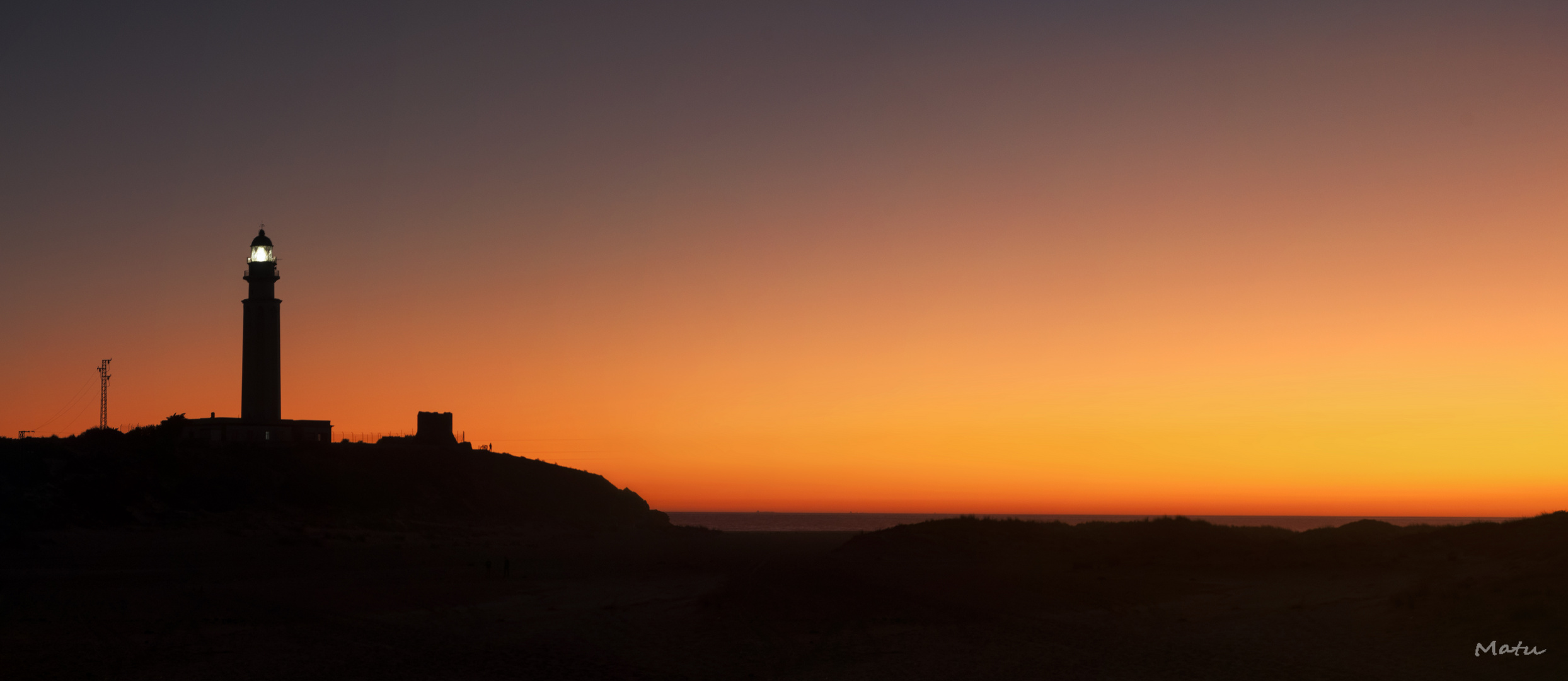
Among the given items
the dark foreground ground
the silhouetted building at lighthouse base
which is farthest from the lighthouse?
the dark foreground ground

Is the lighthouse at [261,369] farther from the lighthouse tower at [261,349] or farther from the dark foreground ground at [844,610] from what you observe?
the dark foreground ground at [844,610]

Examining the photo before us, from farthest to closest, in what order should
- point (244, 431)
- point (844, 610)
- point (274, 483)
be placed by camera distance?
point (244, 431)
point (274, 483)
point (844, 610)

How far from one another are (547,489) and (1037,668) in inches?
2450

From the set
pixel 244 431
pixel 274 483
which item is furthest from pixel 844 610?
pixel 244 431

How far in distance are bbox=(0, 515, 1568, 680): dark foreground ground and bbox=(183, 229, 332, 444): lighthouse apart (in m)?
21.7

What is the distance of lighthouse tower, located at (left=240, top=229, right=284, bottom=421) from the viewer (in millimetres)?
65938

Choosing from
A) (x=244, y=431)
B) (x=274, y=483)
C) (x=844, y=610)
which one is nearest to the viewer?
(x=844, y=610)

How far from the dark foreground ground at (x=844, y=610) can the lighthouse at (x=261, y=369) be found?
71.3 feet

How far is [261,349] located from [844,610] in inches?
2103

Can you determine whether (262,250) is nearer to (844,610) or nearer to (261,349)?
(261,349)

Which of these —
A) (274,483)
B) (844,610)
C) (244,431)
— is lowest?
(844,610)

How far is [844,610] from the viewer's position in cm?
2741

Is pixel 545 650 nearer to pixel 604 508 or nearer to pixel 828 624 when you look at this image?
pixel 828 624

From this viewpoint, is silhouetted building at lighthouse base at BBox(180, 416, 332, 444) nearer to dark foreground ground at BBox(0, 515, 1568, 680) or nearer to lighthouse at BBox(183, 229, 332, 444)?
lighthouse at BBox(183, 229, 332, 444)
